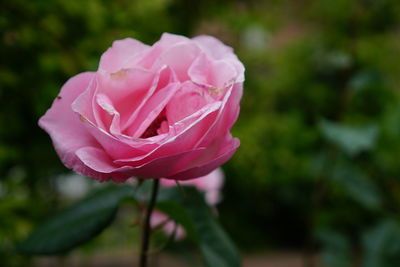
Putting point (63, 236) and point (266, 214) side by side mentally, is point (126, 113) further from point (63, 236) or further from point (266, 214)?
point (266, 214)

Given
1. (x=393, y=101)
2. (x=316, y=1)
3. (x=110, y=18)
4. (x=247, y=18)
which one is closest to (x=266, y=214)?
(x=393, y=101)

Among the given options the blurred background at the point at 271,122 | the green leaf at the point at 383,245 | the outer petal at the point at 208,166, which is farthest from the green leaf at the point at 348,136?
the outer petal at the point at 208,166

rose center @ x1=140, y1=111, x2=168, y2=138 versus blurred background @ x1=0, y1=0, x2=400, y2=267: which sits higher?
rose center @ x1=140, y1=111, x2=168, y2=138

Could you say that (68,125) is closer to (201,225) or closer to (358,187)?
(201,225)

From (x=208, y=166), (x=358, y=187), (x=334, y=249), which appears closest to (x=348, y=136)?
(x=358, y=187)

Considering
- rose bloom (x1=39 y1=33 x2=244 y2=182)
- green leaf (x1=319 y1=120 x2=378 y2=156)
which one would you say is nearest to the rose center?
rose bloom (x1=39 y1=33 x2=244 y2=182)

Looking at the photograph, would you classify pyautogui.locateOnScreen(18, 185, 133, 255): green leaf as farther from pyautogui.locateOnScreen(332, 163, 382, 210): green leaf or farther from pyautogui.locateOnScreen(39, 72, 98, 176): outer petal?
pyautogui.locateOnScreen(332, 163, 382, 210): green leaf
